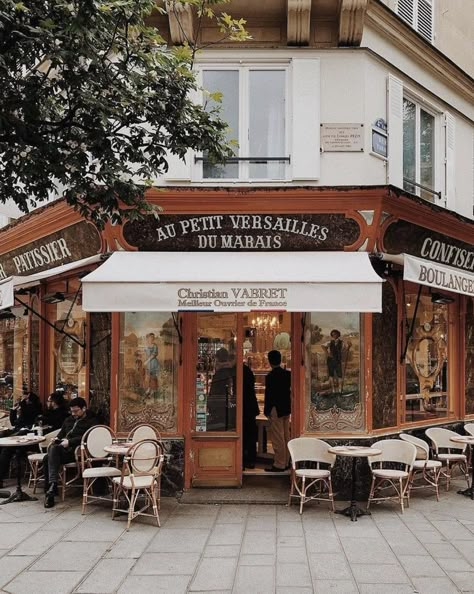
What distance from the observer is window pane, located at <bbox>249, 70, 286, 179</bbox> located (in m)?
9.25

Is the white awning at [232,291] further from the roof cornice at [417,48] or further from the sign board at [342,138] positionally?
the roof cornice at [417,48]

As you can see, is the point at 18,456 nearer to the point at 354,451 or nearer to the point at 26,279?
the point at 26,279

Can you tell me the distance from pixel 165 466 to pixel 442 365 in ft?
17.3

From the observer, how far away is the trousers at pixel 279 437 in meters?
10.4

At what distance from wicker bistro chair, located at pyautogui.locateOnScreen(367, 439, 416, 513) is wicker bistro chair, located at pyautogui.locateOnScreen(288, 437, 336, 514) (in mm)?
594

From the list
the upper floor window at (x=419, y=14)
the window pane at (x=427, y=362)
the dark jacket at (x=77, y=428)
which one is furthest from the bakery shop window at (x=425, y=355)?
the dark jacket at (x=77, y=428)

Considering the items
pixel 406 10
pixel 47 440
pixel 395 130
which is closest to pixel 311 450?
pixel 47 440

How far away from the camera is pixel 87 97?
5828 millimetres

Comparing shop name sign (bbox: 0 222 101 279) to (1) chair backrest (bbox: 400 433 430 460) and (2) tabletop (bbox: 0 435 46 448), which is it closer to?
(2) tabletop (bbox: 0 435 46 448)

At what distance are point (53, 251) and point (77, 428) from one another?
3.10 m

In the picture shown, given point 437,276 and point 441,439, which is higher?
point 437,276

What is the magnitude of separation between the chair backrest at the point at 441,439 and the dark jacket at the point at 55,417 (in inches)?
226

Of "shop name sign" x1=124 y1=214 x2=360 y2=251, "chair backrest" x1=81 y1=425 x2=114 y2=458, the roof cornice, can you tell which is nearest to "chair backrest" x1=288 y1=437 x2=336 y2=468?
"chair backrest" x1=81 y1=425 x2=114 y2=458

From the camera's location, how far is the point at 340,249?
8945 mm
